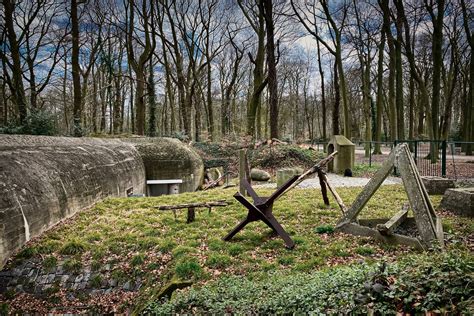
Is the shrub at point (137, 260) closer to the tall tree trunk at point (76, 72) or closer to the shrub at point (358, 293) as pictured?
the shrub at point (358, 293)

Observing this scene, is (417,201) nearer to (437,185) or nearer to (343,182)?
(437,185)

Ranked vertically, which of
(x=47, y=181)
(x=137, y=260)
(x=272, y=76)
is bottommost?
(x=137, y=260)

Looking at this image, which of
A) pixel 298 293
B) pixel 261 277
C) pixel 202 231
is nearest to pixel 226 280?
pixel 261 277

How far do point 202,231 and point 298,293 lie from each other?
12.1ft

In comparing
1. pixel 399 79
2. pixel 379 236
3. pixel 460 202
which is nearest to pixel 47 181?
pixel 379 236

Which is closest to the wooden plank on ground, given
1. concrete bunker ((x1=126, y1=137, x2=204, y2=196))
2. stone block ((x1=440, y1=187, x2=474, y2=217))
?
stone block ((x1=440, y1=187, x2=474, y2=217))

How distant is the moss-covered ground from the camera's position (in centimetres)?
486

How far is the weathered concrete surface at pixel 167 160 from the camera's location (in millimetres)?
14375

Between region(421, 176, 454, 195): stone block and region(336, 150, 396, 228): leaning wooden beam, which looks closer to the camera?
region(336, 150, 396, 228): leaning wooden beam

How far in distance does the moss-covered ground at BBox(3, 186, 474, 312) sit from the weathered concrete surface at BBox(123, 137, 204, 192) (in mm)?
6277

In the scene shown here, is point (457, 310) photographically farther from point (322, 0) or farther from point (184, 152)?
point (322, 0)

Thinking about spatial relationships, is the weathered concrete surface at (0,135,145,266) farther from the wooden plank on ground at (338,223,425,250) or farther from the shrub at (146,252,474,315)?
the wooden plank on ground at (338,223,425,250)

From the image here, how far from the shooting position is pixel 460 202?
23.3ft

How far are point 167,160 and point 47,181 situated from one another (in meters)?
7.86
